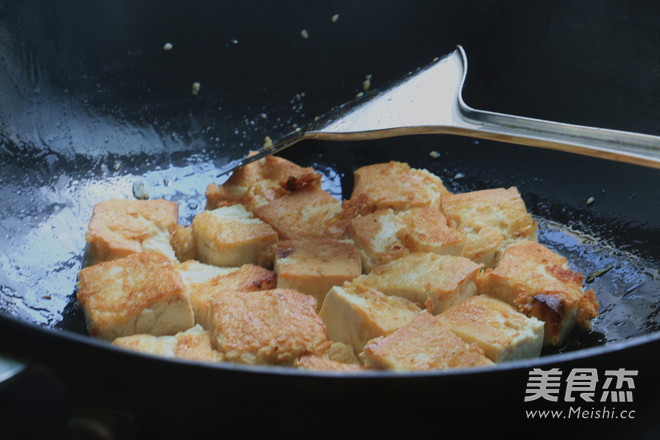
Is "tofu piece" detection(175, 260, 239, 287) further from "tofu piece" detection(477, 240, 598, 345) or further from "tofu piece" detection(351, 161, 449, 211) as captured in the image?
"tofu piece" detection(477, 240, 598, 345)

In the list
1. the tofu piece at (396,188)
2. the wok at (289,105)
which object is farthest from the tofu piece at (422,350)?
the tofu piece at (396,188)

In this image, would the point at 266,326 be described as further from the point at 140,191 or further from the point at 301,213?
the point at 140,191

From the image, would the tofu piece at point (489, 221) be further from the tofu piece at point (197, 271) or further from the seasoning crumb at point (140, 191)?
the seasoning crumb at point (140, 191)

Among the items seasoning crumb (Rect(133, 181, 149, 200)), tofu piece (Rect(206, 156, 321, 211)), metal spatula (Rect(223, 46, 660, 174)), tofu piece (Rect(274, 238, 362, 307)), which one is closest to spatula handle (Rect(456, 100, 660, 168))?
metal spatula (Rect(223, 46, 660, 174))

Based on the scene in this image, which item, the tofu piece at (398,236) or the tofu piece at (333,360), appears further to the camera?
the tofu piece at (398,236)

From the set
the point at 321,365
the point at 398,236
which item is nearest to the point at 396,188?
the point at 398,236

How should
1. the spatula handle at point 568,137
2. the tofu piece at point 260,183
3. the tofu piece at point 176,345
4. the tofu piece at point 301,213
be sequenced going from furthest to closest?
the tofu piece at point 260,183
the tofu piece at point 301,213
the tofu piece at point 176,345
the spatula handle at point 568,137

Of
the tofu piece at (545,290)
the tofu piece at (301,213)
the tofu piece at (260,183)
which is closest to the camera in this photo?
the tofu piece at (545,290)
